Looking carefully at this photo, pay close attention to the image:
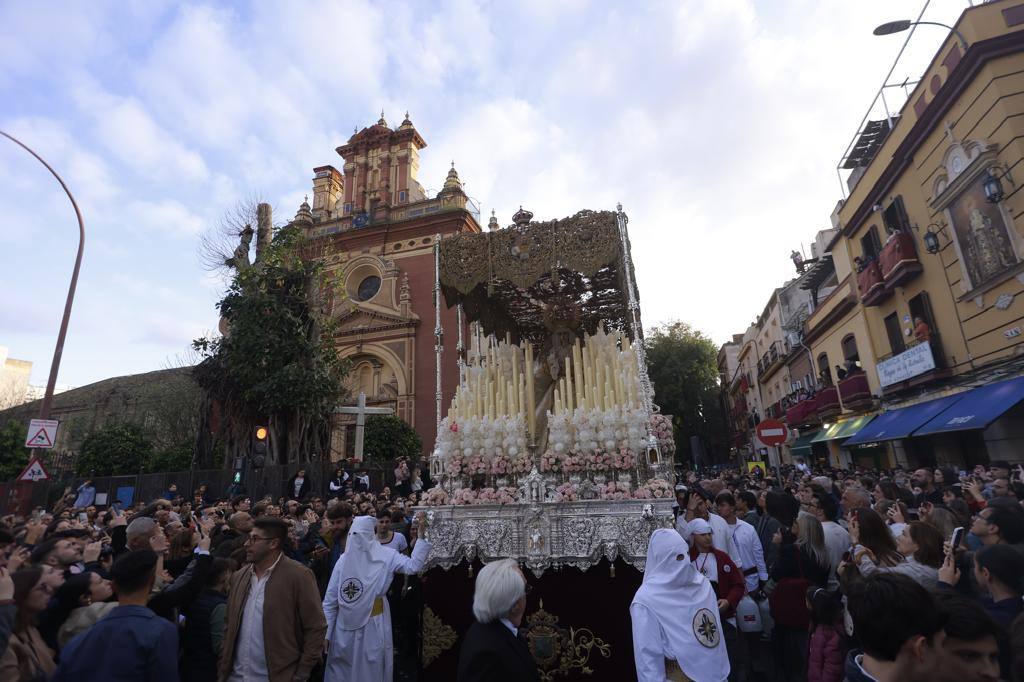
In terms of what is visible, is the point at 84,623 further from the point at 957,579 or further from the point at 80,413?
the point at 80,413

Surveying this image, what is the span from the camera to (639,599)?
10.1 ft

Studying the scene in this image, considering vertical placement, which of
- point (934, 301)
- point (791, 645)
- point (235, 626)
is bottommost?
point (791, 645)

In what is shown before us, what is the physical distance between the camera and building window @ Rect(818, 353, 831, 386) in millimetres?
20350

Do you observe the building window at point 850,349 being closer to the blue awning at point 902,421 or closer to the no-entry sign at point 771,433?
the blue awning at point 902,421

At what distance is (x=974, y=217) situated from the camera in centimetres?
1120

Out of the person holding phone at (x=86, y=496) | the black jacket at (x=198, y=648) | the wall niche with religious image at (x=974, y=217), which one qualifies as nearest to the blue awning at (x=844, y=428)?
the wall niche with religious image at (x=974, y=217)

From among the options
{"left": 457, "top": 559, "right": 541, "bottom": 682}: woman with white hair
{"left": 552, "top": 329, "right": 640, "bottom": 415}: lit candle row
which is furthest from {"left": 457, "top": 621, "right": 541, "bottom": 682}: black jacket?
{"left": 552, "top": 329, "right": 640, "bottom": 415}: lit candle row

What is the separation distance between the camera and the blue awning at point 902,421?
40.0 feet

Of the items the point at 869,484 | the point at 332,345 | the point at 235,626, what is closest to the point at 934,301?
the point at 869,484

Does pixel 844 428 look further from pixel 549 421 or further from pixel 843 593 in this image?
pixel 843 593

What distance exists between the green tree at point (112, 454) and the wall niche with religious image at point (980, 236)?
76.4ft

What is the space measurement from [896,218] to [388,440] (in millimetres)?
16905

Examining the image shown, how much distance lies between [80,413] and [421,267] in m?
24.3

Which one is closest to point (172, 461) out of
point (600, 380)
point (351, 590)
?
point (351, 590)
